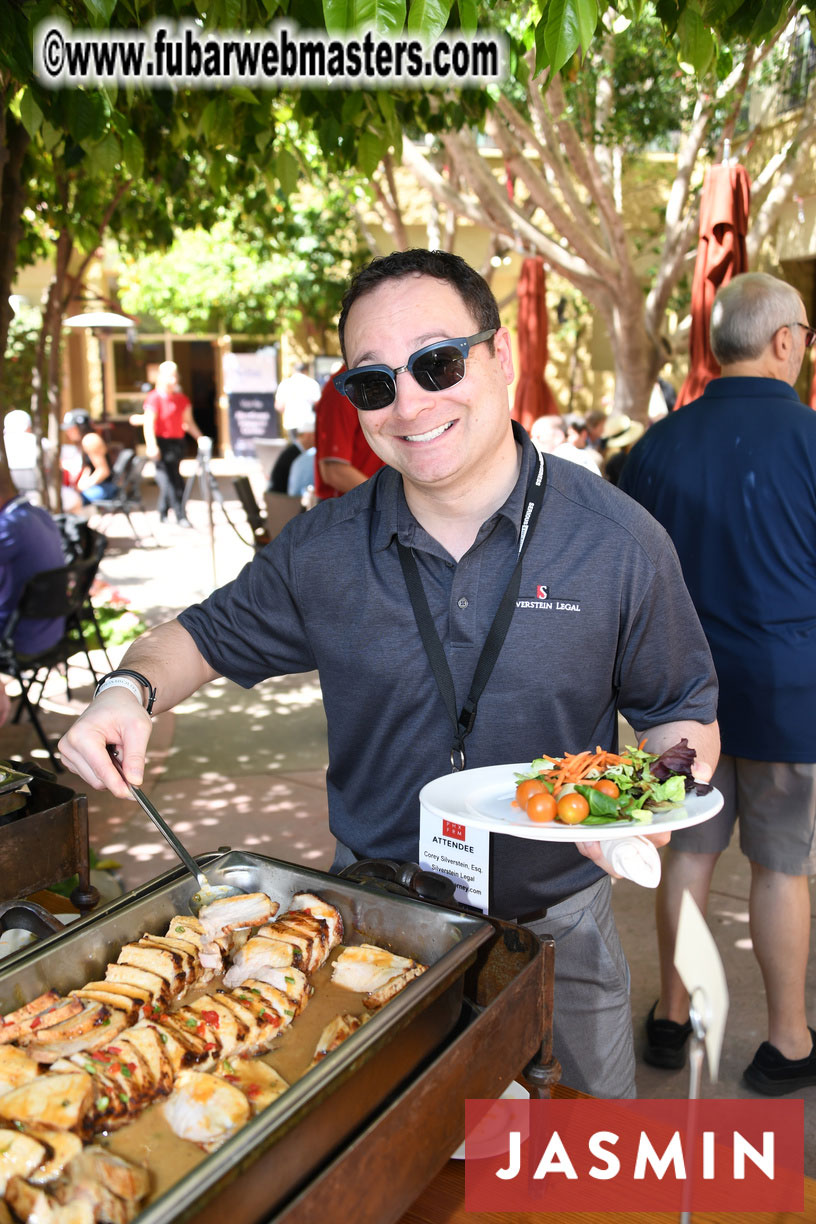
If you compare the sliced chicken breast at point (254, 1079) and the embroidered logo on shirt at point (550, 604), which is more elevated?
the embroidered logo on shirt at point (550, 604)

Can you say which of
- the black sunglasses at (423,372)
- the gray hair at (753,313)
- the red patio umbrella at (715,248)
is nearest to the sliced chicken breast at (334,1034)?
the black sunglasses at (423,372)

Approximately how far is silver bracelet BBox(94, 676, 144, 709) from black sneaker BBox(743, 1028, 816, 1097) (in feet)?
8.02

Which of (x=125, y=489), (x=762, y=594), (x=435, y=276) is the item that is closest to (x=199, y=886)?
(x=435, y=276)

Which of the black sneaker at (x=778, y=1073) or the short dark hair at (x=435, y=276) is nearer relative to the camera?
Result: the short dark hair at (x=435, y=276)

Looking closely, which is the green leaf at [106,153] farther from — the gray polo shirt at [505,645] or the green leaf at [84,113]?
the gray polo shirt at [505,645]

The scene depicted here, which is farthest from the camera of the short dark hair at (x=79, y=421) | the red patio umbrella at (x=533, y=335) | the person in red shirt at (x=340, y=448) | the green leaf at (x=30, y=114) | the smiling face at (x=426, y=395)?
the short dark hair at (x=79, y=421)

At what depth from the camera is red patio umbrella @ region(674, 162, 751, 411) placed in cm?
584

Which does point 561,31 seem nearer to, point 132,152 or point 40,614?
point 132,152

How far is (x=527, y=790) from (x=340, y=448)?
412 cm

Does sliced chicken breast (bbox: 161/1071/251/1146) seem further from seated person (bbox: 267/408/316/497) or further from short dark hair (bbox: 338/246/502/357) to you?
seated person (bbox: 267/408/316/497)

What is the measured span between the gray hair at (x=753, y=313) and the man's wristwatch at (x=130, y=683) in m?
2.21

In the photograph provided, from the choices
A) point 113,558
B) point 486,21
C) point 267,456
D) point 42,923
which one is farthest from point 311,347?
point 42,923

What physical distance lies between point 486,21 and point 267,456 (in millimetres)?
10210

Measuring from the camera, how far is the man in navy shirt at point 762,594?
3.19m
